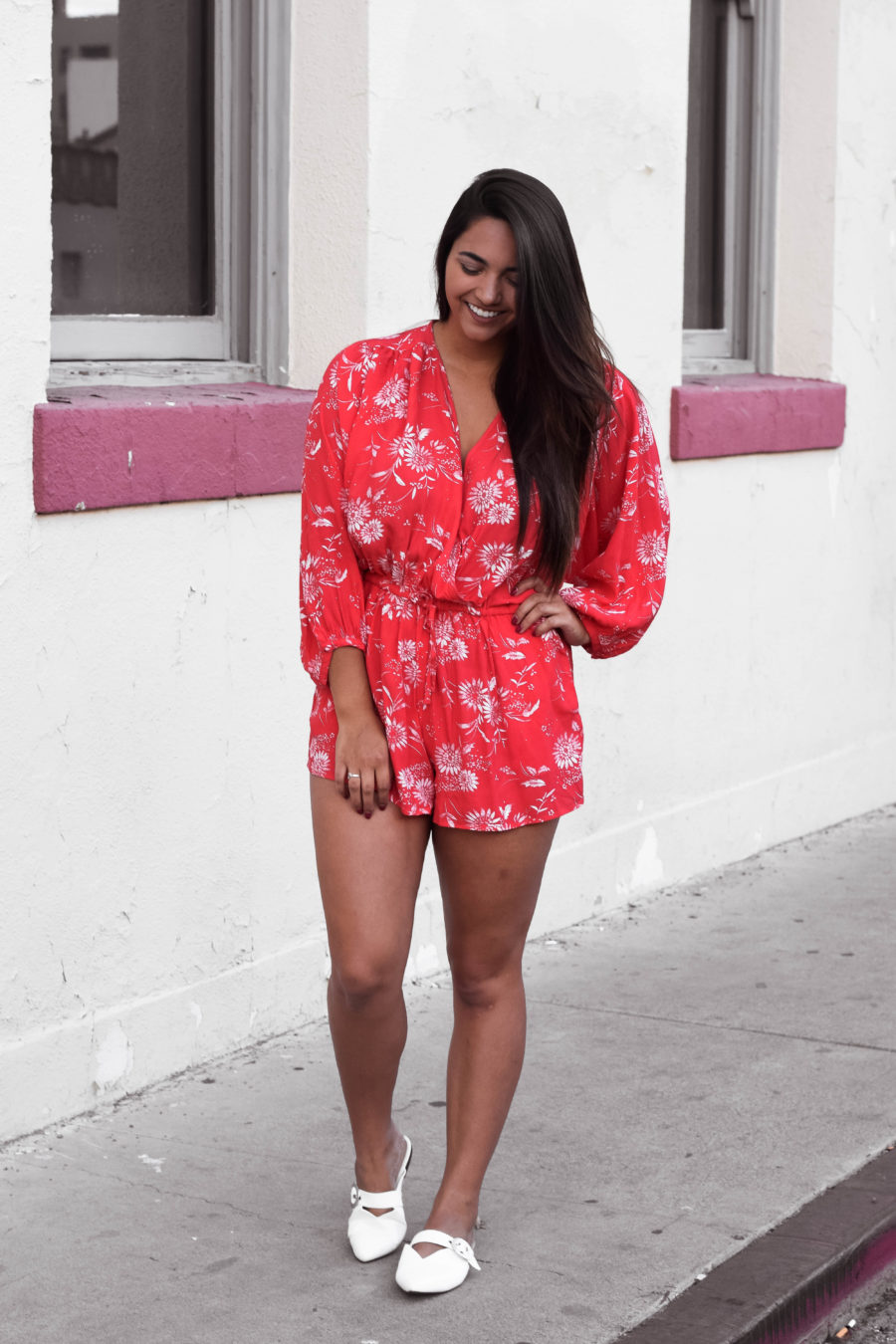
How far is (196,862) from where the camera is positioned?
4551mm

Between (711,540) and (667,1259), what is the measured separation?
335cm

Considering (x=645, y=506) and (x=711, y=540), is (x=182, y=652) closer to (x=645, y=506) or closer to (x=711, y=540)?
(x=645, y=506)

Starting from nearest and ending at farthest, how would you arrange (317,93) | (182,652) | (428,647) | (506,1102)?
(428,647) < (506,1102) < (182,652) < (317,93)

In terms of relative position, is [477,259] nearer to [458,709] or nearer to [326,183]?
[458,709]

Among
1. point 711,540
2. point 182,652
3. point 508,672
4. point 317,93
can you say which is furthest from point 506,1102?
point 711,540

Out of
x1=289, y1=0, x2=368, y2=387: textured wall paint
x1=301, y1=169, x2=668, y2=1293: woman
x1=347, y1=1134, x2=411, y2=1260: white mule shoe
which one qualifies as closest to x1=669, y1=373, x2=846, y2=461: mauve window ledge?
x1=289, y1=0, x2=368, y2=387: textured wall paint

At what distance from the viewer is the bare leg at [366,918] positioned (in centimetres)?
340

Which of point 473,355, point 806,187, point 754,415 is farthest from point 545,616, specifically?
point 806,187

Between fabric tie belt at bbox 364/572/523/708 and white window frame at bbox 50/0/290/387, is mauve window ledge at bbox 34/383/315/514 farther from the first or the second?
fabric tie belt at bbox 364/572/523/708

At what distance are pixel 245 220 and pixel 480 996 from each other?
7.81 feet

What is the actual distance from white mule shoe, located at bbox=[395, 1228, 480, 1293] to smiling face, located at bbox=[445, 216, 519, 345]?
60.8 inches

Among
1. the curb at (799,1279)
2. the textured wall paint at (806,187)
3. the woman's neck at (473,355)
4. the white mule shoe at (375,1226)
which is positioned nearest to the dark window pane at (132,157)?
the woman's neck at (473,355)

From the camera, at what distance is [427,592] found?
133 inches

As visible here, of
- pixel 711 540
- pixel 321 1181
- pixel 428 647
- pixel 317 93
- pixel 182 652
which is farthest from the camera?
pixel 711 540
